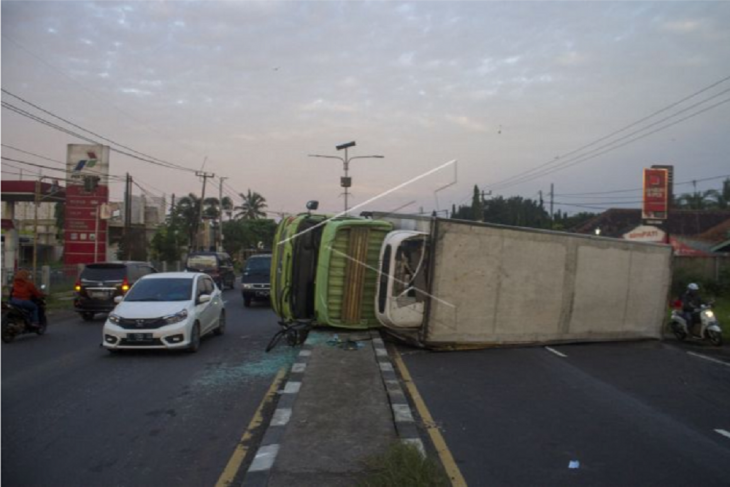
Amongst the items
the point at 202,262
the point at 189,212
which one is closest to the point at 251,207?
the point at 189,212

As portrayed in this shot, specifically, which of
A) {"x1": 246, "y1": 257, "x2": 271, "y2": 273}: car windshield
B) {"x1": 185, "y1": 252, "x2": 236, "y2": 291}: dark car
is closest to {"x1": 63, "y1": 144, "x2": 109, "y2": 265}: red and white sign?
{"x1": 185, "y1": 252, "x2": 236, "y2": 291}: dark car

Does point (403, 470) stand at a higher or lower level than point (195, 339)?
higher

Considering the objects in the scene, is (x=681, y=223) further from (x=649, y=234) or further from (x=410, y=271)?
(x=410, y=271)

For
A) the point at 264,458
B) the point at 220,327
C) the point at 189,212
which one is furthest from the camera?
the point at 189,212

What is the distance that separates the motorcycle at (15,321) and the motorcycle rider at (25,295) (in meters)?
0.09

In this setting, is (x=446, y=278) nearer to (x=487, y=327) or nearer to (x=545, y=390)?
(x=487, y=327)

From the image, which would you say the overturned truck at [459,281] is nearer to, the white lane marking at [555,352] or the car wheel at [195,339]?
the white lane marking at [555,352]

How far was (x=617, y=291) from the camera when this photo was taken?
41.5ft

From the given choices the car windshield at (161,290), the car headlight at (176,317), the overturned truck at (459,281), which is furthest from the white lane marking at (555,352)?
the car windshield at (161,290)

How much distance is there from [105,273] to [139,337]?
7.58 meters

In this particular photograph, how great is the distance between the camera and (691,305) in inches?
540

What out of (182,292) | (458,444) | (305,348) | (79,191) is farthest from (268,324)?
(79,191)

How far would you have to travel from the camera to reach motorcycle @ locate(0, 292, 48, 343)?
42.7ft

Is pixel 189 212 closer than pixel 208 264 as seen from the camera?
No
